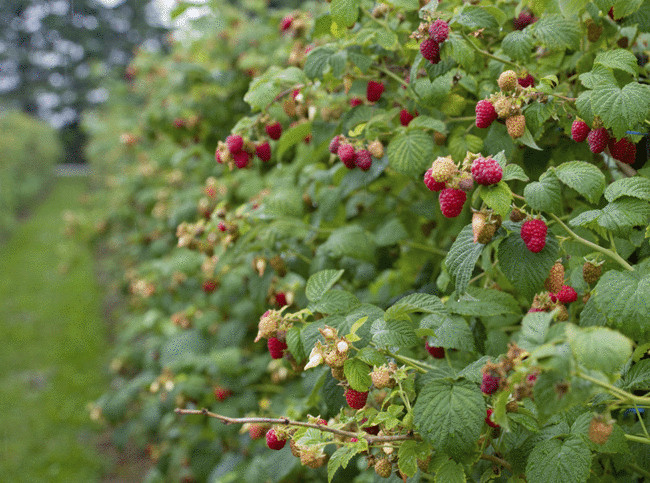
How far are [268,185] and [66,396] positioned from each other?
327 cm

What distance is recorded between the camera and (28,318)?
20.3ft

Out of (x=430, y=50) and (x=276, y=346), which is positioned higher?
(x=430, y=50)

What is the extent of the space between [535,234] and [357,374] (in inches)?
14.8

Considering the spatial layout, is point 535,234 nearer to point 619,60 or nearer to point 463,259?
point 463,259

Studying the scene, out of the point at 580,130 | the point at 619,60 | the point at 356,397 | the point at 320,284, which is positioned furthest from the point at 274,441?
the point at 619,60

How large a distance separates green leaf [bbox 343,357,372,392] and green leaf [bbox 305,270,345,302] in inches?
9.5

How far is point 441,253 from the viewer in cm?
160

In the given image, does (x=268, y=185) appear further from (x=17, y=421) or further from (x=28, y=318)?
(x=28, y=318)

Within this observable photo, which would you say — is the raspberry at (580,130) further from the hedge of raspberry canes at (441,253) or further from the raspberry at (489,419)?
the raspberry at (489,419)

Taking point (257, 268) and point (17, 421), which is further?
point (17, 421)

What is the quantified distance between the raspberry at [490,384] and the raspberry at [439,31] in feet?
2.16

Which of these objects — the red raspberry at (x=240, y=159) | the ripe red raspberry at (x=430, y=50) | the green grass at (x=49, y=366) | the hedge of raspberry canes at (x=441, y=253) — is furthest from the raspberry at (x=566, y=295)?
the green grass at (x=49, y=366)

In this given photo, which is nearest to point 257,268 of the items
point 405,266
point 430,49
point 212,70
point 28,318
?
point 405,266

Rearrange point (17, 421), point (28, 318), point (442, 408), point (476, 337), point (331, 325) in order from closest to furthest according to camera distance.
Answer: point (442, 408), point (331, 325), point (476, 337), point (17, 421), point (28, 318)
